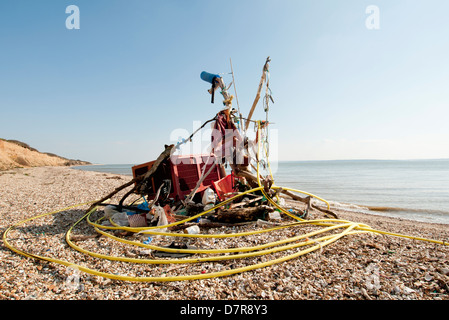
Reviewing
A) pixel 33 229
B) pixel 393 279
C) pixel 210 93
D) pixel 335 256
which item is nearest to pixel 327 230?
pixel 335 256

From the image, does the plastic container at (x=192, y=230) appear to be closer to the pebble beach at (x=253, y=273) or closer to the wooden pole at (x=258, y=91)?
the pebble beach at (x=253, y=273)

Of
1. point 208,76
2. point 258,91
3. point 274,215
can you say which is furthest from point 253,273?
point 208,76

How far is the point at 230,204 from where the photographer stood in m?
6.27

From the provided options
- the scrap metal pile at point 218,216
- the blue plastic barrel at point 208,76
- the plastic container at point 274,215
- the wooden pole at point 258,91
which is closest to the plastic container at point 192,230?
the scrap metal pile at point 218,216

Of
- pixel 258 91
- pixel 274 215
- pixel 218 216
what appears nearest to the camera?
pixel 218 216

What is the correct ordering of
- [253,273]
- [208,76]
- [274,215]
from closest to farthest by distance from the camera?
[253,273]
[274,215]
[208,76]

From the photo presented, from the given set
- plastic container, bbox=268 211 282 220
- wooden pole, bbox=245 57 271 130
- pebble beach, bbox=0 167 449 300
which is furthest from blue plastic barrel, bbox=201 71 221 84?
pebble beach, bbox=0 167 449 300

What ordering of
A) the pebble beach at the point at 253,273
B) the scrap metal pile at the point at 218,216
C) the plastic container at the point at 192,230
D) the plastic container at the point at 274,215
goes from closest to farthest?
the pebble beach at the point at 253,273 → the scrap metal pile at the point at 218,216 → the plastic container at the point at 192,230 → the plastic container at the point at 274,215

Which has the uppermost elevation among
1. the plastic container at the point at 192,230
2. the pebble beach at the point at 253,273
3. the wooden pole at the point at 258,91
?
the wooden pole at the point at 258,91

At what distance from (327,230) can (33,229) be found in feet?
23.6

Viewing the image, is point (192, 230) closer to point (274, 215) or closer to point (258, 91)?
point (274, 215)

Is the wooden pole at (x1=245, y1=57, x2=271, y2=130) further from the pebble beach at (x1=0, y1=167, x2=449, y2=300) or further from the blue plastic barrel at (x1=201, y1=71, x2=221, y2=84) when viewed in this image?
the pebble beach at (x1=0, y1=167, x2=449, y2=300)

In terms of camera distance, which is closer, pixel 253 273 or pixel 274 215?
pixel 253 273

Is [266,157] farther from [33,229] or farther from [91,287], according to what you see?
[33,229]
